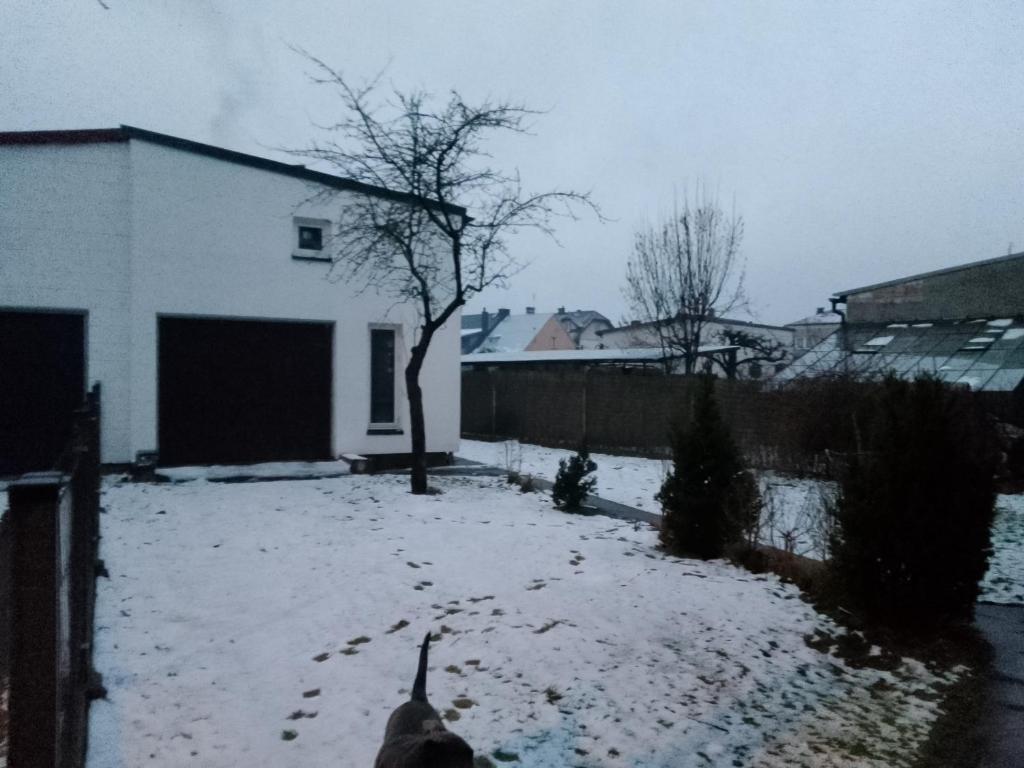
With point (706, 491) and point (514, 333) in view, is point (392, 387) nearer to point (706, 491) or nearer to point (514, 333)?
point (706, 491)

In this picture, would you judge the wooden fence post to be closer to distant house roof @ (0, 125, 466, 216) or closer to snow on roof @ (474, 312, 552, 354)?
distant house roof @ (0, 125, 466, 216)

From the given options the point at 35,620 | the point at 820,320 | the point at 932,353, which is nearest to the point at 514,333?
the point at 820,320

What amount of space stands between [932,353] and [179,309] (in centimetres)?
1768

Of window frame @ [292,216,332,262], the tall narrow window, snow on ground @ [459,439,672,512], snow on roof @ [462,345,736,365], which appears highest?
window frame @ [292,216,332,262]

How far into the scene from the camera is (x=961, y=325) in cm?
1995

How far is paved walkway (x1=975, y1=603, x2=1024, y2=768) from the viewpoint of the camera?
419 centimetres

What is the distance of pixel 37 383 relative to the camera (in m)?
11.0

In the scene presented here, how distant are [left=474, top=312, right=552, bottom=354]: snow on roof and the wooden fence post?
50.7m

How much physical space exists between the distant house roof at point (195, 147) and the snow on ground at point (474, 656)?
597 centimetres

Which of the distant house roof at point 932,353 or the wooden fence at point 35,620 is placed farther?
the distant house roof at point 932,353

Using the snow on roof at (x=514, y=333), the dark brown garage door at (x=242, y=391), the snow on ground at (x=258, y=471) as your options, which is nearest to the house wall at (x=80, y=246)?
the dark brown garage door at (x=242, y=391)

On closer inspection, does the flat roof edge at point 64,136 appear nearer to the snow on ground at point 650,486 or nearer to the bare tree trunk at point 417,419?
the bare tree trunk at point 417,419

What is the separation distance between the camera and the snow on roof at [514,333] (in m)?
54.5

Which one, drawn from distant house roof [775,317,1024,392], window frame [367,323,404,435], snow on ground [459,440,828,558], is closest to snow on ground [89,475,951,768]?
snow on ground [459,440,828,558]
